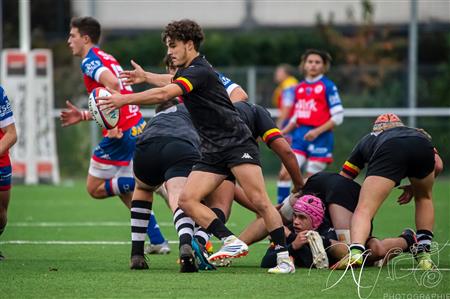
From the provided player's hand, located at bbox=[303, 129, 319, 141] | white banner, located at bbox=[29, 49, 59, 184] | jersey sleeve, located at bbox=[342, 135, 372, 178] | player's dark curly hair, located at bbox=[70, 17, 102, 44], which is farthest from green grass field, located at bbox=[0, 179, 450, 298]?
white banner, located at bbox=[29, 49, 59, 184]

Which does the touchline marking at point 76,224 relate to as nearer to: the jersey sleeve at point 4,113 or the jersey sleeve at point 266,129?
the jersey sleeve at point 4,113

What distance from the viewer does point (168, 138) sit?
29.9 ft

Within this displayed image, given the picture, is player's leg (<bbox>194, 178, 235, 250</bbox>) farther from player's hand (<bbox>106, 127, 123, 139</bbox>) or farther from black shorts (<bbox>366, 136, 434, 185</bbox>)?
player's hand (<bbox>106, 127, 123, 139</bbox>)

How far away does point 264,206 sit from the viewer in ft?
27.8

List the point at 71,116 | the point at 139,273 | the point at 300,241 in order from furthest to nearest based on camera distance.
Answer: the point at 71,116 → the point at 300,241 → the point at 139,273

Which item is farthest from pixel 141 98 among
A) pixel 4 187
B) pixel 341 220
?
pixel 4 187

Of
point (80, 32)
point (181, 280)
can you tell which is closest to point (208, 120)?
point (181, 280)

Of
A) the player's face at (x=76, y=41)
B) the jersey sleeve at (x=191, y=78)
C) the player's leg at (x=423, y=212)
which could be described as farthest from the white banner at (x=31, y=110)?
the jersey sleeve at (x=191, y=78)

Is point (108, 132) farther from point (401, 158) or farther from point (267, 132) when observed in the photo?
point (401, 158)

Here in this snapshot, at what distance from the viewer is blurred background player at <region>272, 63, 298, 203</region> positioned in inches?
545

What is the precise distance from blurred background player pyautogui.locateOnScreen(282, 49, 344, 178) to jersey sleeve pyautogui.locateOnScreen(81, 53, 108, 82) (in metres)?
3.96

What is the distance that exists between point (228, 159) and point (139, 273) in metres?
1.18

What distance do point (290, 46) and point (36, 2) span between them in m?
7.08

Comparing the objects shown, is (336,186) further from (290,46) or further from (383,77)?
(290,46)
